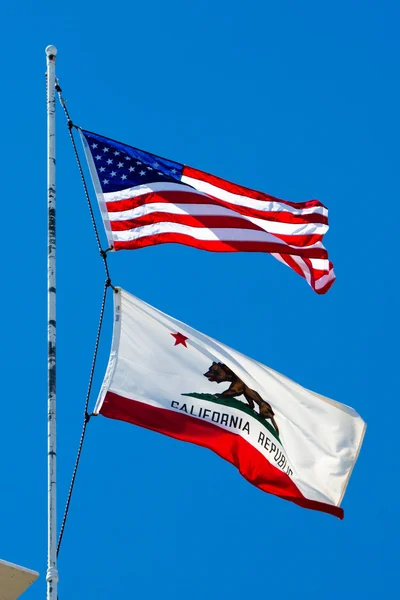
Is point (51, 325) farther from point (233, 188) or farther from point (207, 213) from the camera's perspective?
point (233, 188)

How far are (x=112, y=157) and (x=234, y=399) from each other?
4.21 metres

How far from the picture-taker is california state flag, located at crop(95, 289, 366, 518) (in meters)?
21.9

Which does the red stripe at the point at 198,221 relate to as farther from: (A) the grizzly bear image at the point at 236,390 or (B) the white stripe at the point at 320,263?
(A) the grizzly bear image at the point at 236,390

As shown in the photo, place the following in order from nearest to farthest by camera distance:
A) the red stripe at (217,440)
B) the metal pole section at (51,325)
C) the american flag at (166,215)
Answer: the metal pole section at (51,325) → the red stripe at (217,440) → the american flag at (166,215)

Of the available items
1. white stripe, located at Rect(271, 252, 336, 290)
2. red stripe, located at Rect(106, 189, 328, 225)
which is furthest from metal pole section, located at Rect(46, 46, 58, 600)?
white stripe, located at Rect(271, 252, 336, 290)

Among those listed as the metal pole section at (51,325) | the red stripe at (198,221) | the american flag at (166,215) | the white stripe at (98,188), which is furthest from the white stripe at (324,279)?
the metal pole section at (51,325)

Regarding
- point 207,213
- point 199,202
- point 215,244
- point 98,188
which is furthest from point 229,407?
point 98,188

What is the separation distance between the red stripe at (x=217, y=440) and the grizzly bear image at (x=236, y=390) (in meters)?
0.67

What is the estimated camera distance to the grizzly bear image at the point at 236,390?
2292 centimetres

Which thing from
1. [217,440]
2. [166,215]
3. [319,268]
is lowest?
[217,440]

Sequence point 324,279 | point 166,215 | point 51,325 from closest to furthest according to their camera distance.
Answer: point 51,325 < point 166,215 < point 324,279

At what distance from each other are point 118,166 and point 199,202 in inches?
54.2

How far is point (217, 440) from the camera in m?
22.4

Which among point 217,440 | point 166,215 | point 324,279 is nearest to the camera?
point 217,440
